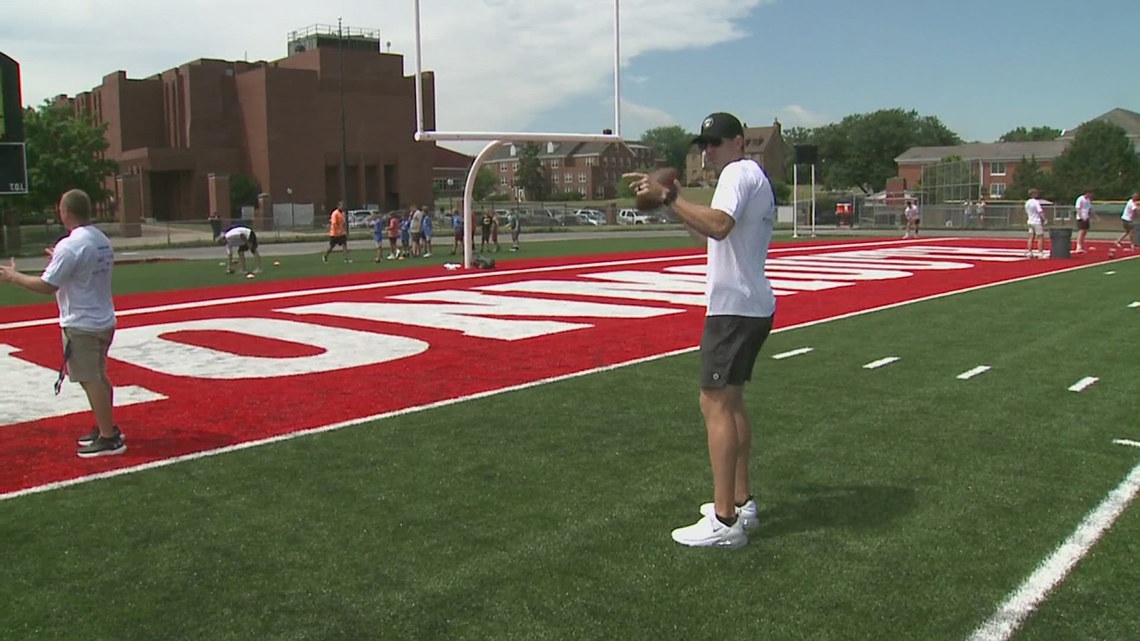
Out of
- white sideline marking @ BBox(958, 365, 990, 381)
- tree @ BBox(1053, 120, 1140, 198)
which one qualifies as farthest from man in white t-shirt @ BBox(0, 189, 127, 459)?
tree @ BBox(1053, 120, 1140, 198)

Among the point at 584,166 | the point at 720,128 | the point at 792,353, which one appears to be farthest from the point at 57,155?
the point at 584,166

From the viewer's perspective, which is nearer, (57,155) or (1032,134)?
(57,155)

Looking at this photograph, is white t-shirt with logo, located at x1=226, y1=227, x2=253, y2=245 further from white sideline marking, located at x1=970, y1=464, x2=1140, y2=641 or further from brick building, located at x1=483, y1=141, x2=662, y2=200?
brick building, located at x1=483, y1=141, x2=662, y2=200

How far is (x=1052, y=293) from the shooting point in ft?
45.7

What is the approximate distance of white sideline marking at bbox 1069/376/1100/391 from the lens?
280 inches

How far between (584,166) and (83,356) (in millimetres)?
129526

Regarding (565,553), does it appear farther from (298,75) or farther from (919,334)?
Answer: (298,75)

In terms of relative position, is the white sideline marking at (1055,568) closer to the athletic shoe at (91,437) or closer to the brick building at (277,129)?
the athletic shoe at (91,437)

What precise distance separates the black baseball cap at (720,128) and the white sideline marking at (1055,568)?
6.90 feet

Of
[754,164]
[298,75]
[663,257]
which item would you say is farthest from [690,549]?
[298,75]

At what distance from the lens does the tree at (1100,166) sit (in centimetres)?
7844

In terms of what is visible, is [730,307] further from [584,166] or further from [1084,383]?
[584,166]

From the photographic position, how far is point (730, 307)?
161 inches

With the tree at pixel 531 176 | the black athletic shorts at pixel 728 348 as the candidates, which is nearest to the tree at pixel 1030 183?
the tree at pixel 531 176
